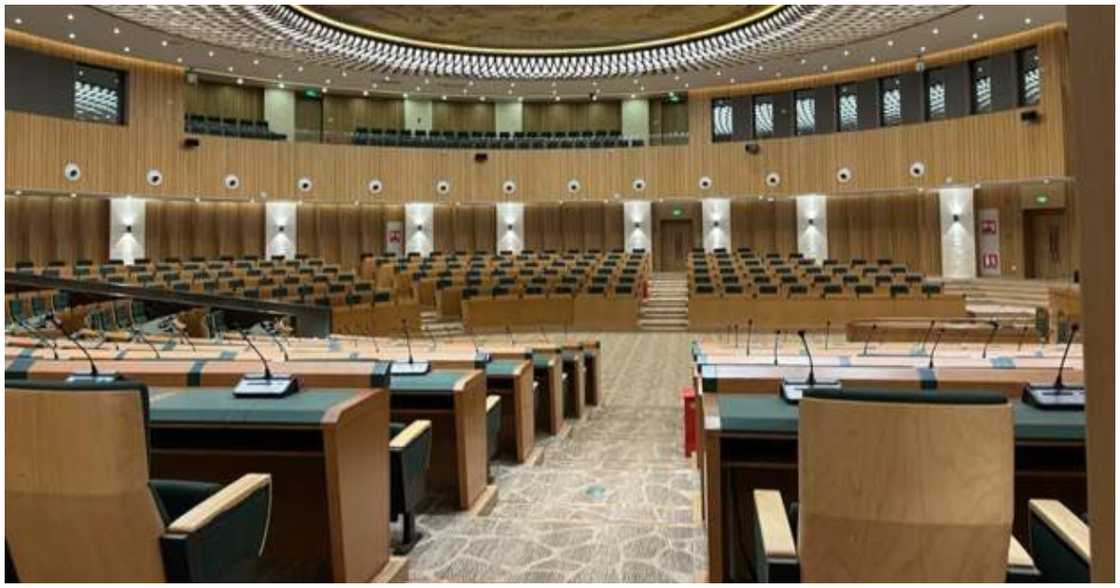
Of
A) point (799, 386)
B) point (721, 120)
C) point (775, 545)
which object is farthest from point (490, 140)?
point (775, 545)

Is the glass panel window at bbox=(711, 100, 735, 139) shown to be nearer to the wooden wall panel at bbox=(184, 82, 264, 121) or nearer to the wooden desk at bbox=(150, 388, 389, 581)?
the wooden wall panel at bbox=(184, 82, 264, 121)

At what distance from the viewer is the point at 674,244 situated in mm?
22203

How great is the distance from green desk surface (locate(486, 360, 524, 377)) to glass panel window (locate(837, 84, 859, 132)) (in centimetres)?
1702

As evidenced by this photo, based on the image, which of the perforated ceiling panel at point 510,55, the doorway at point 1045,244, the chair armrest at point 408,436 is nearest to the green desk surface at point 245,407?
the chair armrest at point 408,436

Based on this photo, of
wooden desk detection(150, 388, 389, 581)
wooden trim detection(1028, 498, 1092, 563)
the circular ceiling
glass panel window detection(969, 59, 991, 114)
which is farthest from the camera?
glass panel window detection(969, 59, 991, 114)

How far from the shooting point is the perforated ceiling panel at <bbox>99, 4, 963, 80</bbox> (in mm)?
13312

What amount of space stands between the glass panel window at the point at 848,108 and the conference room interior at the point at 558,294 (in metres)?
0.09

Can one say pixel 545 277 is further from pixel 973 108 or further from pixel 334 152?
pixel 973 108

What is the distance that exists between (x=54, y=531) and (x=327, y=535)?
121 centimetres

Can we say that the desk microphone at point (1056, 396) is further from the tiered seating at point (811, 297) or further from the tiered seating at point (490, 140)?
the tiered seating at point (490, 140)

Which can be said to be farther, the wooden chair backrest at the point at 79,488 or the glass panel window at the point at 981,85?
the glass panel window at the point at 981,85

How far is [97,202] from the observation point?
1753cm

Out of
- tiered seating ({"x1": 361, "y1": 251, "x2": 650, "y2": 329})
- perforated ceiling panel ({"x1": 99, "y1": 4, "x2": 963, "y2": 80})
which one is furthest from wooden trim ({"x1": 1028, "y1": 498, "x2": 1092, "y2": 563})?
perforated ceiling panel ({"x1": 99, "y1": 4, "x2": 963, "y2": 80})

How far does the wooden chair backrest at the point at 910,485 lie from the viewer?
149 cm
